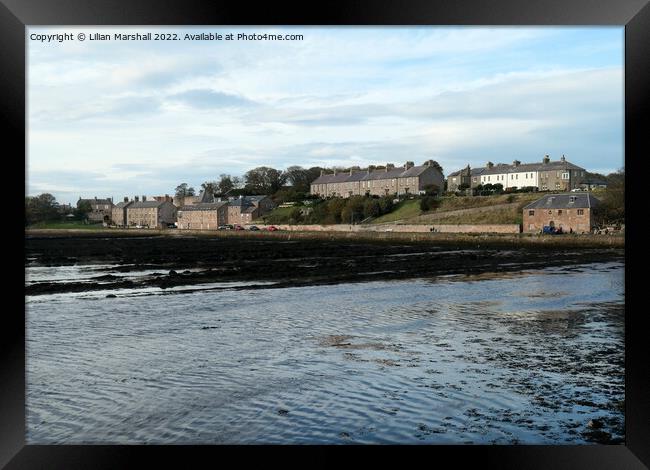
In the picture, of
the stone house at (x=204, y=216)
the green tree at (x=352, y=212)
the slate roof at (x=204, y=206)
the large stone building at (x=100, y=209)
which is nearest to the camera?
the green tree at (x=352, y=212)

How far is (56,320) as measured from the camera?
8.95m

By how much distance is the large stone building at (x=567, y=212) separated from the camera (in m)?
22.2

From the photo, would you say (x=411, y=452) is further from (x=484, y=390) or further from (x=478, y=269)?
(x=478, y=269)

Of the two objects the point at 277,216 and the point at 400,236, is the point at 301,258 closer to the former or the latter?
the point at 400,236

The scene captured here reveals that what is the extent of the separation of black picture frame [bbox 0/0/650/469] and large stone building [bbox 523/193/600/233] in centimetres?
1946

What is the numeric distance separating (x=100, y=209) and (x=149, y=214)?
294 cm

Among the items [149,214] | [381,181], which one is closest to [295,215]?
[381,181]

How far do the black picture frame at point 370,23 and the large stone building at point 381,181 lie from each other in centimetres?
2570

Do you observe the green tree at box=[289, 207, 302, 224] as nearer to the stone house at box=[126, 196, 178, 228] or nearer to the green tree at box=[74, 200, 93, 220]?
the stone house at box=[126, 196, 178, 228]

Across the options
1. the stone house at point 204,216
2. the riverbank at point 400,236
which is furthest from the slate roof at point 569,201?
the stone house at point 204,216

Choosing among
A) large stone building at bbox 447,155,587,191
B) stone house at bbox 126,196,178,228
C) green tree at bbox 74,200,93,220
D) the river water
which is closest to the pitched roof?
large stone building at bbox 447,155,587,191

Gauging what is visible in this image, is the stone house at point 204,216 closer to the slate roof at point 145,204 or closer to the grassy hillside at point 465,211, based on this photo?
the slate roof at point 145,204

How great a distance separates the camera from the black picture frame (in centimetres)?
369

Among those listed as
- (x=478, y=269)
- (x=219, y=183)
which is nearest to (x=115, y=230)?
(x=219, y=183)
